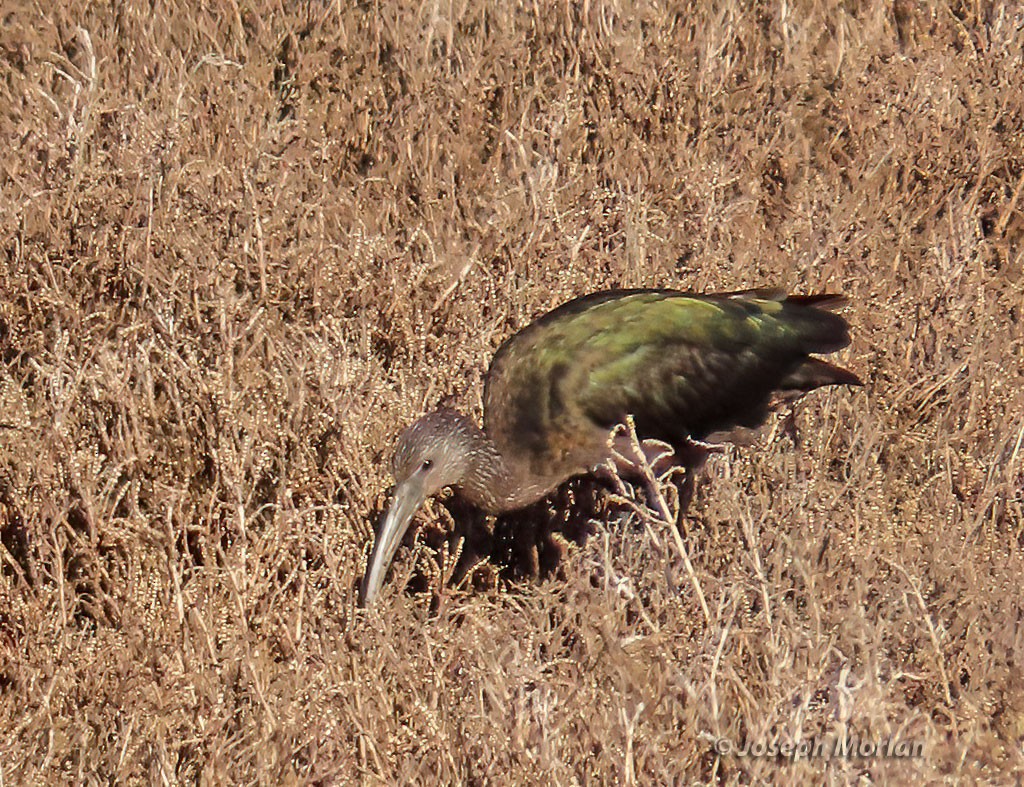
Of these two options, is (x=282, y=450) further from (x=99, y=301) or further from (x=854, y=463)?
(x=854, y=463)

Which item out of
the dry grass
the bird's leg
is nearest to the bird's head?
the dry grass

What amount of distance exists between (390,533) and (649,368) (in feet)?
3.54

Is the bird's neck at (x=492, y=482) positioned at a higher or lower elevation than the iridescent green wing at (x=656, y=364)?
lower

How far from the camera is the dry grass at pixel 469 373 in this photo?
12.1 ft

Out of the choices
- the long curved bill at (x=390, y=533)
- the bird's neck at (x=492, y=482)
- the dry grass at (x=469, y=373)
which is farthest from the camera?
the bird's neck at (x=492, y=482)

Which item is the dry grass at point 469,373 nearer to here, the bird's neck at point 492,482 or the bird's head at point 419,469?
the bird's head at point 419,469

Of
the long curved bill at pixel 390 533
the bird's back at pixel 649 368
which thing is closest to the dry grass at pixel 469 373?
the long curved bill at pixel 390 533

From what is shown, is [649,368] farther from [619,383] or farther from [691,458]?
[691,458]

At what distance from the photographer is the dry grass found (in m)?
3.69

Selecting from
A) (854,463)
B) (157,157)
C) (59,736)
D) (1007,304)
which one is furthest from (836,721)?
(157,157)

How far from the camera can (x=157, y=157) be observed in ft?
17.4

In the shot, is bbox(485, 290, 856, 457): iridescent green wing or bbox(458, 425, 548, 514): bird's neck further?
bbox(485, 290, 856, 457): iridescent green wing

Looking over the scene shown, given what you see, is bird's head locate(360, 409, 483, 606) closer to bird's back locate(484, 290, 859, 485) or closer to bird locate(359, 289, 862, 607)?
bird locate(359, 289, 862, 607)

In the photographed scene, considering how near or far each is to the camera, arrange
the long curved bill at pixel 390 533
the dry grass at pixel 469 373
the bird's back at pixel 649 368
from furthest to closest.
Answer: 1. the bird's back at pixel 649 368
2. the long curved bill at pixel 390 533
3. the dry grass at pixel 469 373
